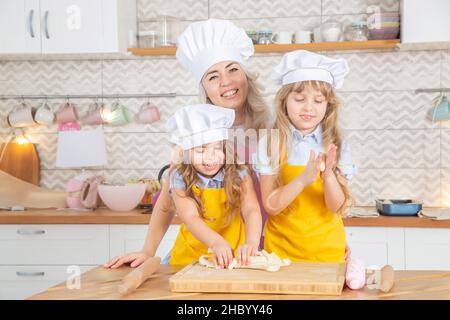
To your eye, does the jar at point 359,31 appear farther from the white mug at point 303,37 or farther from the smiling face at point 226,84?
the smiling face at point 226,84

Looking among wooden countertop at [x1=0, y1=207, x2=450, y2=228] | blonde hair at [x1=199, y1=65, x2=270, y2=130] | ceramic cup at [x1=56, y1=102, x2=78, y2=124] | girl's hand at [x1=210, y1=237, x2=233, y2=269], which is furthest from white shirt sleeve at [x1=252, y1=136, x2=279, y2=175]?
ceramic cup at [x1=56, y1=102, x2=78, y2=124]

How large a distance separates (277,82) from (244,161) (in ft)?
0.82

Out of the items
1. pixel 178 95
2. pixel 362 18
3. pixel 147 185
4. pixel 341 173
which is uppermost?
pixel 362 18

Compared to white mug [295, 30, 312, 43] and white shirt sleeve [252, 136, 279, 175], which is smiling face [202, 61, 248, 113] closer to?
white shirt sleeve [252, 136, 279, 175]

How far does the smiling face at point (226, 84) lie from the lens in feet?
5.00

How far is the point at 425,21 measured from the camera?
2.77 meters

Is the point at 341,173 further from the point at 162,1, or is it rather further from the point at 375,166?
the point at 162,1

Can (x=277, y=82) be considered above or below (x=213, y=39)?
below

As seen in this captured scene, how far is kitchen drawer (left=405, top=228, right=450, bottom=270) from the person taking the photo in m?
2.62

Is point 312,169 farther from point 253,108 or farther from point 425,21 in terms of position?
point 425,21

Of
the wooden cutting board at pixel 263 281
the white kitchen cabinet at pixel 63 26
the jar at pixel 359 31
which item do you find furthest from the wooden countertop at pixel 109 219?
the wooden cutting board at pixel 263 281

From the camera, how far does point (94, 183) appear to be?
3.06 m
